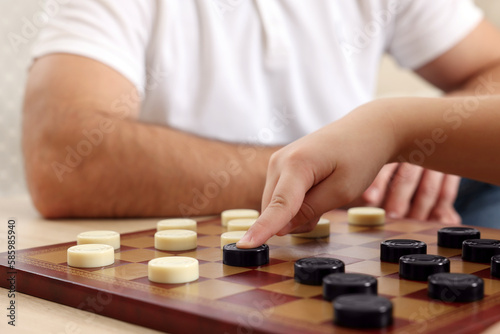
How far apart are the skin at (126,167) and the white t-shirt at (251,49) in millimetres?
116

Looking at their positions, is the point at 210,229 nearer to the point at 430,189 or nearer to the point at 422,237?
the point at 422,237

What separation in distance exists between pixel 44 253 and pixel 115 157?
50 centimetres

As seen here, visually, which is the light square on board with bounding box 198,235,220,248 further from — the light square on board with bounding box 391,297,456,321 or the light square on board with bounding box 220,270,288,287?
the light square on board with bounding box 391,297,456,321

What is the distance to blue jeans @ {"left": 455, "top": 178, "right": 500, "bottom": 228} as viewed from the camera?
1.38 meters

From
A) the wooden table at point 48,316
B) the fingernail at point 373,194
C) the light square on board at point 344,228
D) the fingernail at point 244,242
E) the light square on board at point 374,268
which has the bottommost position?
the wooden table at point 48,316

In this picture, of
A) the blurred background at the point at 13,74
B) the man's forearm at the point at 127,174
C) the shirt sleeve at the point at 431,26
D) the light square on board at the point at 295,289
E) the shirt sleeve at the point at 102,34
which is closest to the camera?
the light square on board at the point at 295,289

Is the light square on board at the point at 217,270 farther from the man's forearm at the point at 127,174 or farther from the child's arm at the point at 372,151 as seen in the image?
the man's forearm at the point at 127,174

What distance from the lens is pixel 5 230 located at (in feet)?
3.65

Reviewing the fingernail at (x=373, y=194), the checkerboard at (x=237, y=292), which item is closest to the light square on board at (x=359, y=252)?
the checkerboard at (x=237, y=292)

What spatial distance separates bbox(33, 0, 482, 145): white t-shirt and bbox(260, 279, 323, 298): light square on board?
1012 mm

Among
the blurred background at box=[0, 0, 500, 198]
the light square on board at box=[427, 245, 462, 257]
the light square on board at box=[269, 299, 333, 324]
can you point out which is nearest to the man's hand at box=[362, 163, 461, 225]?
the light square on board at box=[427, 245, 462, 257]

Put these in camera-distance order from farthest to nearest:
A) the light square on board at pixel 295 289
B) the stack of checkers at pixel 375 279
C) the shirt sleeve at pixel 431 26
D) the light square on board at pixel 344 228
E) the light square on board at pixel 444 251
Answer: the shirt sleeve at pixel 431 26, the light square on board at pixel 344 228, the light square on board at pixel 444 251, the light square on board at pixel 295 289, the stack of checkers at pixel 375 279

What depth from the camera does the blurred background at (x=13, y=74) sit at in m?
2.83

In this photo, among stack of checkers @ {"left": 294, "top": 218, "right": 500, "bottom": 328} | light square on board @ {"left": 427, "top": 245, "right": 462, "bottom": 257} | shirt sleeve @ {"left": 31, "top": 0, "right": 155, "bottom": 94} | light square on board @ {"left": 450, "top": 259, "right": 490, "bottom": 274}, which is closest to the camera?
stack of checkers @ {"left": 294, "top": 218, "right": 500, "bottom": 328}
